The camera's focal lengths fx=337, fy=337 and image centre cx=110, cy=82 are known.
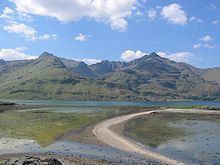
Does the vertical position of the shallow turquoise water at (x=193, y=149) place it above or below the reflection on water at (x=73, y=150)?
above

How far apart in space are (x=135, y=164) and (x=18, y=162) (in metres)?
12.8

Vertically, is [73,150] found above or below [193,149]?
below

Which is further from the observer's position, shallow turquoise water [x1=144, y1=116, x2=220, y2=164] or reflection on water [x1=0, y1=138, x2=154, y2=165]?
shallow turquoise water [x1=144, y1=116, x2=220, y2=164]

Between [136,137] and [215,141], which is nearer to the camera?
[215,141]

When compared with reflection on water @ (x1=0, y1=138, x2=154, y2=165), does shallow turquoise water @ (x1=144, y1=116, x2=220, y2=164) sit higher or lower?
higher

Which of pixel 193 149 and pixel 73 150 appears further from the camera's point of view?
pixel 193 149

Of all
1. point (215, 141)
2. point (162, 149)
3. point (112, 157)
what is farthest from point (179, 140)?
point (112, 157)

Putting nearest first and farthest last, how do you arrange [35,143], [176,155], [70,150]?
[176,155] < [70,150] < [35,143]

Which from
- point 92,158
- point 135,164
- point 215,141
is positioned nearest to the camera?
point 135,164

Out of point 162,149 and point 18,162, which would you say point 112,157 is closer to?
point 162,149

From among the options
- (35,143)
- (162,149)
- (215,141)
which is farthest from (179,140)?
(35,143)

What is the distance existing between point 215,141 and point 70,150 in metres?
25.7

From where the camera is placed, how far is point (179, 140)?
5834 cm

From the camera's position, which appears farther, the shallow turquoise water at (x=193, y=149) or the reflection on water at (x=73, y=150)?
the shallow turquoise water at (x=193, y=149)
